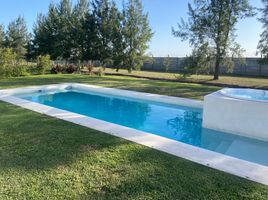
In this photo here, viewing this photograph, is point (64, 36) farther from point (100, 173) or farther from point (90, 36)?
point (100, 173)

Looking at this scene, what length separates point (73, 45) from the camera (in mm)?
25453

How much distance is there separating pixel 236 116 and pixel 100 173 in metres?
4.30

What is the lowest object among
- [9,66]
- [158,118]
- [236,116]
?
[158,118]

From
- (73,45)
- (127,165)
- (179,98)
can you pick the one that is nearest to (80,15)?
(73,45)

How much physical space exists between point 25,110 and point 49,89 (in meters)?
5.63

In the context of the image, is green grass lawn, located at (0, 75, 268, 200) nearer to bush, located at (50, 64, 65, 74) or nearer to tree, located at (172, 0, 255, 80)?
bush, located at (50, 64, 65, 74)

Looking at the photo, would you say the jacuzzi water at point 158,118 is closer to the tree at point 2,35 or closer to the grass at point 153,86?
the grass at point 153,86

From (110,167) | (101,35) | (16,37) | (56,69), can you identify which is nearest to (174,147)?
(110,167)

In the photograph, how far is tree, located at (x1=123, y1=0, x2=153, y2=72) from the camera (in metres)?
24.5

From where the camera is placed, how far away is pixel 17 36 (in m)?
32.1

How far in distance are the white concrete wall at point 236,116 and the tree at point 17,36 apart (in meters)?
29.5

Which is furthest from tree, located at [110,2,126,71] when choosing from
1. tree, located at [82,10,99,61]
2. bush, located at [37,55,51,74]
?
bush, located at [37,55,51,74]

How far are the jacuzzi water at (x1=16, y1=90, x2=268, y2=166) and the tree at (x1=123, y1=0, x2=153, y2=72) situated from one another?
13.0 meters

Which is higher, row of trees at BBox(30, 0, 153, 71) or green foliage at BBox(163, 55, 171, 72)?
row of trees at BBox(30, 0, 153, 71)
